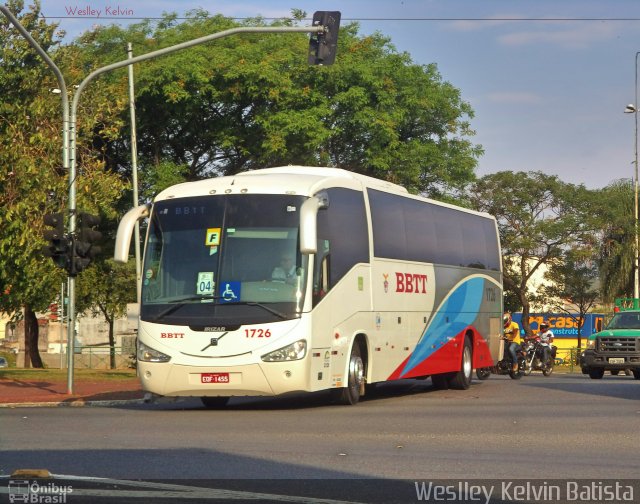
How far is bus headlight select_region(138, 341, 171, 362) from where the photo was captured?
1917cm

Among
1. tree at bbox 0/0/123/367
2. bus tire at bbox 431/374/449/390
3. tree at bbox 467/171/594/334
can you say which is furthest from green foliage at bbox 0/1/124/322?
tree at bbox 467/171/594/334

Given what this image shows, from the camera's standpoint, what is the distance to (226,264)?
62.7 ft

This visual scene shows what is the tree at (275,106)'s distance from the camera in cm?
4378

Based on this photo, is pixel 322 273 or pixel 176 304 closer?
pixel 176 304

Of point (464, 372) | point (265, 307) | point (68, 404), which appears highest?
point (265, 307)

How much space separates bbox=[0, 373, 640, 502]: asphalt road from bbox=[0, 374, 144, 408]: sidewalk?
4.69 ft

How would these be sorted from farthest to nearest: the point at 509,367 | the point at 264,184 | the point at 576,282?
the point at 576,282
the point at 509,367
the point at 264,184

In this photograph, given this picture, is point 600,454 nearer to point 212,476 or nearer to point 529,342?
point 212,476

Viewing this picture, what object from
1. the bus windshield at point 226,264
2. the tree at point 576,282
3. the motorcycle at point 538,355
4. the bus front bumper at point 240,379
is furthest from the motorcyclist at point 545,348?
the tree at point 576,282

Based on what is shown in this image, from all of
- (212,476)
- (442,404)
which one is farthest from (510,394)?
(212,476)

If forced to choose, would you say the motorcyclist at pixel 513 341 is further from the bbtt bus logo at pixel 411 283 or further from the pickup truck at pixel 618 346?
the bbtt bus logo at pixel 411 283

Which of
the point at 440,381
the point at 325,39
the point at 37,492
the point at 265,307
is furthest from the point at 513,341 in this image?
the point at 37,492

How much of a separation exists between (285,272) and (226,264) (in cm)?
89

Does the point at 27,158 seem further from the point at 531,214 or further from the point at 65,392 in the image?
the point at 531,214
